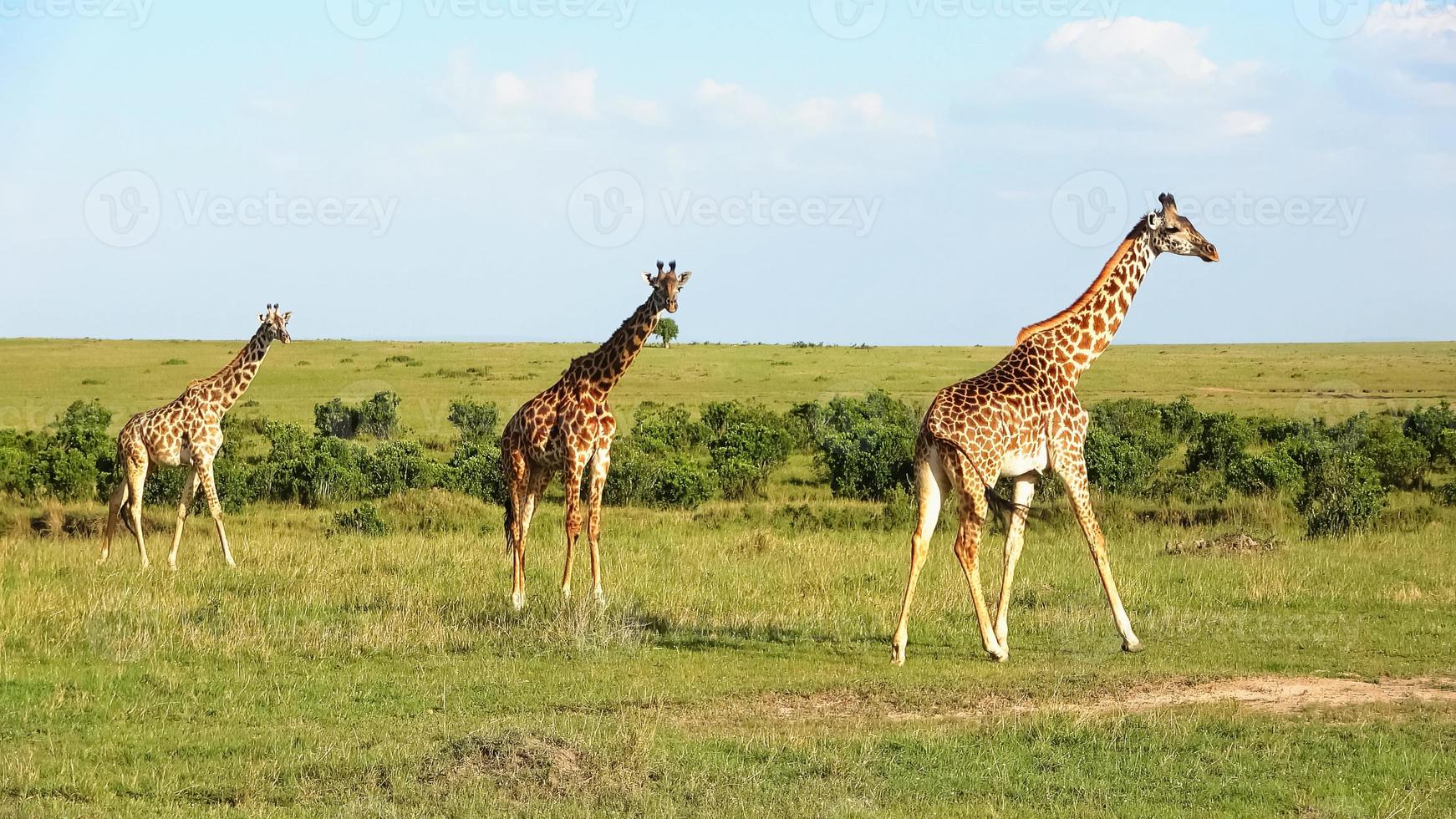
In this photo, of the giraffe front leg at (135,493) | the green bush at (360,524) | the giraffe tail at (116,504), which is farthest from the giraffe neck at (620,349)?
the green bush at (360,524)

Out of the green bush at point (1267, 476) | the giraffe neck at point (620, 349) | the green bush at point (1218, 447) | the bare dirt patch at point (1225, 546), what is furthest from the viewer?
the green bush at point (1218, 447)

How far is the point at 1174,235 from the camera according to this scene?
467 inches

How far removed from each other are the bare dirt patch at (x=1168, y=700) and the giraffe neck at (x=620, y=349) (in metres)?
4.44

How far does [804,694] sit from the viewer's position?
9.91m

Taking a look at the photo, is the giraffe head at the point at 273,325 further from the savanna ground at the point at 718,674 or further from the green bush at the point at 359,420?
the green bush at the point at 359,420

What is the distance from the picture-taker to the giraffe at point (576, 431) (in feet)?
43.2

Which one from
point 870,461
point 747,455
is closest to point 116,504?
point 870,461

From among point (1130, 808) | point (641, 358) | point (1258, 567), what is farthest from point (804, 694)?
point (641, 358)

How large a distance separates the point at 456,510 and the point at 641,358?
162 ft

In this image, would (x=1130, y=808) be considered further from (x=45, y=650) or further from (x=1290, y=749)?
(x=45, y=650)

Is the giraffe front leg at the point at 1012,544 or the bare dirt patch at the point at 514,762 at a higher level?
the giraffe front leg at the point at 1012,544

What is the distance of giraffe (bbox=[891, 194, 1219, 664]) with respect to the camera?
10.8 metres

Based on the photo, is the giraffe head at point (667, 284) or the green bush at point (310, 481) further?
the green bush at point (310, 481)

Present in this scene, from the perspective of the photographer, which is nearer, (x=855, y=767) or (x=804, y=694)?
(x=855, y=767)
